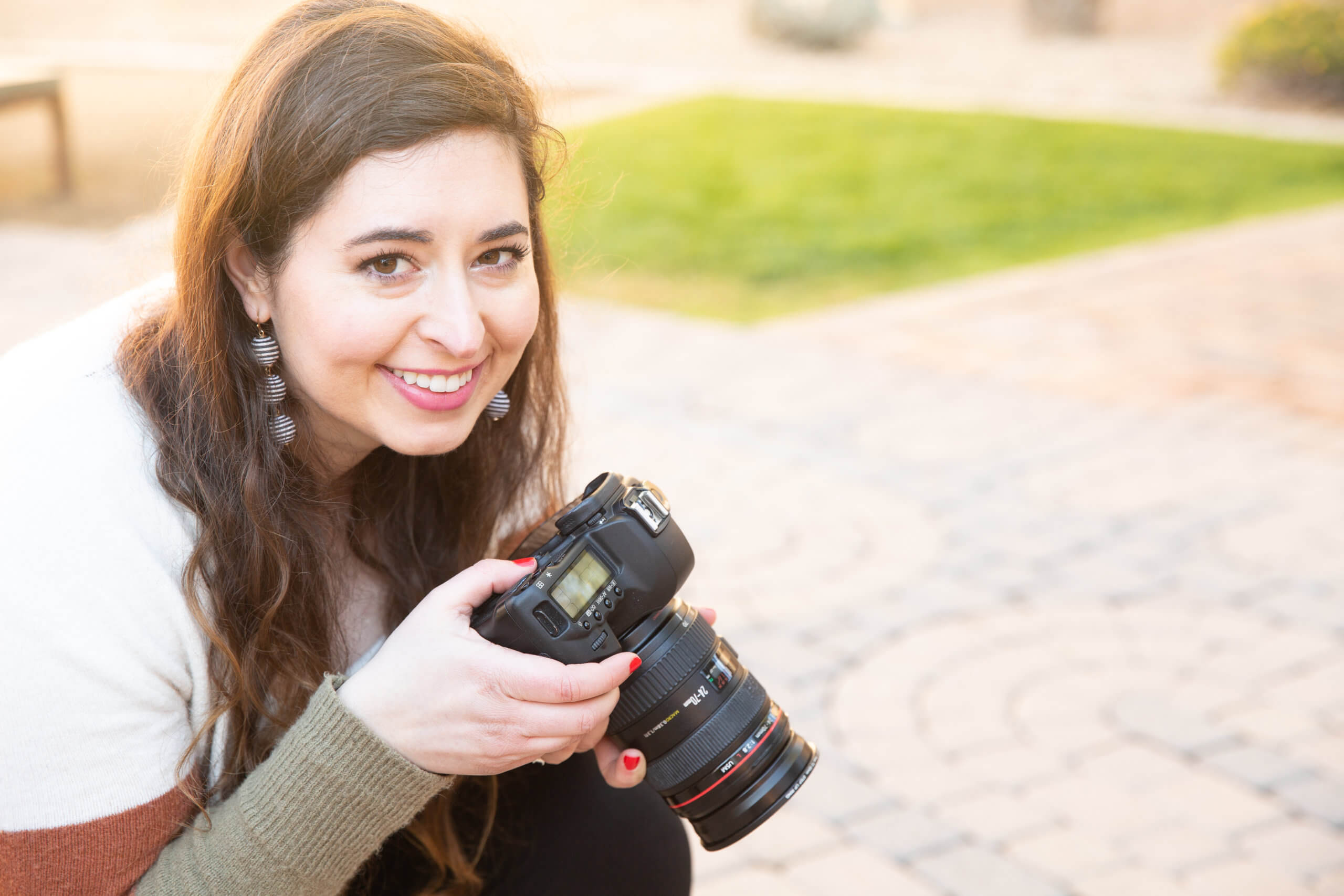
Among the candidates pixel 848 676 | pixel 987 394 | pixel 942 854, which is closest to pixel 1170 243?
pixel 987 394

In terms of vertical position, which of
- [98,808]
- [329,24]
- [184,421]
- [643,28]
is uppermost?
[329,24]

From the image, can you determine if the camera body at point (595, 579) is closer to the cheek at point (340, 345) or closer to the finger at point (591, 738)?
the finger at point (591, 738)

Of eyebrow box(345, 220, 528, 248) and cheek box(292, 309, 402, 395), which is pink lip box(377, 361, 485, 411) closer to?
cheek box(292, 309, 402, 395)

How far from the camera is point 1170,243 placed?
7.51 metres

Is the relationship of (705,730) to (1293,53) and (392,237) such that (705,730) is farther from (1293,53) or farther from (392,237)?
(1293,53)

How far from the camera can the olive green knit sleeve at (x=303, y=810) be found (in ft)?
4.74

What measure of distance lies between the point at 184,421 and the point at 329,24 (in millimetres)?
481

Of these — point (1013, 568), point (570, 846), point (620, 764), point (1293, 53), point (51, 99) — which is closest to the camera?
point (620, 764)

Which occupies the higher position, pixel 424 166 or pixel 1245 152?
pixel 424 166

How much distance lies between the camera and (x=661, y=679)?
1.58 metres

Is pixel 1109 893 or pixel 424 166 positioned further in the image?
pixel 1109 893

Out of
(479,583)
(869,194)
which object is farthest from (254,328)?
(869,194)

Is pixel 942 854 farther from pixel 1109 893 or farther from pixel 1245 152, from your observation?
pixel 1245 152

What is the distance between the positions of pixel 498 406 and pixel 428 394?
0.95 feet
